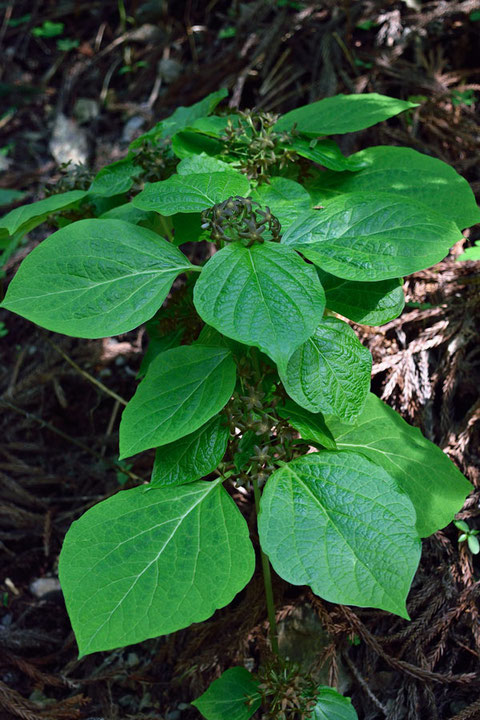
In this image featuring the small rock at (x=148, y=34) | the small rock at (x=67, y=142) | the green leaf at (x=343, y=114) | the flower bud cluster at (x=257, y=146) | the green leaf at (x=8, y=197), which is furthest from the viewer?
the small rock at (x=148, y=34)

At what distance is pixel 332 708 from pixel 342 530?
0.56 metres

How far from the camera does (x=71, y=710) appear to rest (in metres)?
1.77

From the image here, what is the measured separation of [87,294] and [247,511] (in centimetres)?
110

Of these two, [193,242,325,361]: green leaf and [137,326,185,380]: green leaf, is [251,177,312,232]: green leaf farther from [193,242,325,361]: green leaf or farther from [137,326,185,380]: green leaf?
[137,326,185,380]: green leaf

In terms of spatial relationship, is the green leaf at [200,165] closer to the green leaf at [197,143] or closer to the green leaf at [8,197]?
the green leaf at [197,143]

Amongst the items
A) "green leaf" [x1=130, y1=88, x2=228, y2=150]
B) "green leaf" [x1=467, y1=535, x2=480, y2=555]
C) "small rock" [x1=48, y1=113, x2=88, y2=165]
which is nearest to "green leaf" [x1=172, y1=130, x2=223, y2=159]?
"green leaf" [x1=130, y1=88, x2=228, y2=150]

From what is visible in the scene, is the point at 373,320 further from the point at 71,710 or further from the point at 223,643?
the point at 71,710

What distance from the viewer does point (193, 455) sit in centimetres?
139


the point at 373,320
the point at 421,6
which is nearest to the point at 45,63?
the point at 421,6

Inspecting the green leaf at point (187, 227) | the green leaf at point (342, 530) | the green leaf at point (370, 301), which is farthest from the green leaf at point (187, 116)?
the green leaf at point (342, 530)

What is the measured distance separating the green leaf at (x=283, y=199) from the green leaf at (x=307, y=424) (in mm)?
448

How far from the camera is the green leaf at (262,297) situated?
1.13 m

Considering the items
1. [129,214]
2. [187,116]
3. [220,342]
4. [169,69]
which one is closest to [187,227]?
[129,214]

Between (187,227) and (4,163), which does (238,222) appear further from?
(4,163)
